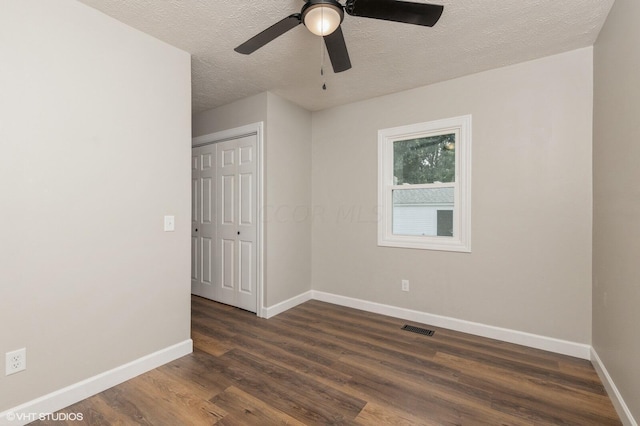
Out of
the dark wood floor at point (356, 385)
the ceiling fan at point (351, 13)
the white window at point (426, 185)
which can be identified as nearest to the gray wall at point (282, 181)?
the dark wood floor at point (356, 385)

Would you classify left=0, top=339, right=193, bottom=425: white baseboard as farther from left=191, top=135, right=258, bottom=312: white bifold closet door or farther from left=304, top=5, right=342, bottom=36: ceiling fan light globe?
left=304, top=5, right=342, bottom=36: ceiling fan light globe

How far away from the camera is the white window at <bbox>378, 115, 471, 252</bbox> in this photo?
2976 mm

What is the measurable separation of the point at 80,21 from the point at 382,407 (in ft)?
10.0

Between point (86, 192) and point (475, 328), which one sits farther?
point (475, 328)

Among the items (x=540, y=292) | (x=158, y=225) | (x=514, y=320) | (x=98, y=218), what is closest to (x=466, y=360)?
(x=514, y=320)

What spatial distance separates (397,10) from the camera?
4.88 feet

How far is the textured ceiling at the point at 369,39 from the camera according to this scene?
1.95m

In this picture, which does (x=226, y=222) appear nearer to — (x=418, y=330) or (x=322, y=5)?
(x=418, y=330)

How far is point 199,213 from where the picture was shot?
4.10 metres

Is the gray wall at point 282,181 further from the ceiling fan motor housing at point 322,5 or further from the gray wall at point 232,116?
the ceiling fan motor housing at point 322,5

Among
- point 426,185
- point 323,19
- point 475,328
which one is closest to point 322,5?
point 323,19

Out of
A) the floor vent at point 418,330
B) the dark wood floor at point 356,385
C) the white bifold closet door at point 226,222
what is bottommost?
the dark wood floor at point 356,385

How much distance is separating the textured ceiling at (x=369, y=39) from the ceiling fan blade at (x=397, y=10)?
1.79 ft

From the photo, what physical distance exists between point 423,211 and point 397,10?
2.16m
